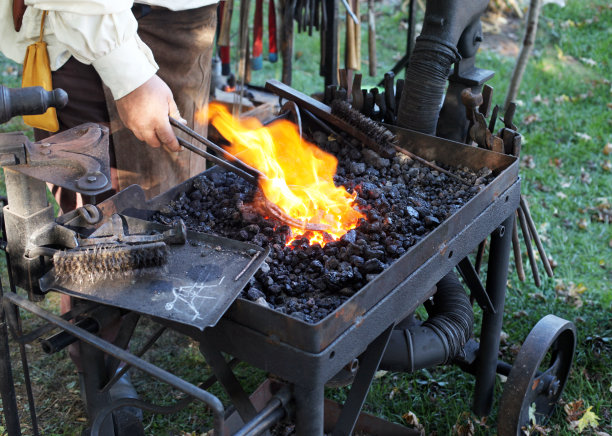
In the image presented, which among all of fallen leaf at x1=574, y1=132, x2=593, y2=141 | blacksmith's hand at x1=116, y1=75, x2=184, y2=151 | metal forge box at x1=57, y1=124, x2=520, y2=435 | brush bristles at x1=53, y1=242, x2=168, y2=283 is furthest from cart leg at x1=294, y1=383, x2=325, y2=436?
fallen leaf at x1=574, y1=132, x2=593, y2=141

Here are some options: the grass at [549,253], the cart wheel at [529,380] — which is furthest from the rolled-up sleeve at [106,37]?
the cart wheel at [529,380]

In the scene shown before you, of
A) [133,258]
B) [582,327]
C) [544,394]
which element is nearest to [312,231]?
[133,258]

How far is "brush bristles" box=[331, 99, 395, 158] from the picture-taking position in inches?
95.5

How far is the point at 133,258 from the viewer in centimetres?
154

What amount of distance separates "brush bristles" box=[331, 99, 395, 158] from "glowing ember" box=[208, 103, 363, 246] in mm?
173

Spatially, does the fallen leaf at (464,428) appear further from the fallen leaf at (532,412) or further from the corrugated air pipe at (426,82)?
the corrugated air pipe at (426,82)

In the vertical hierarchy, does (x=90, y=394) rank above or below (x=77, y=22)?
below

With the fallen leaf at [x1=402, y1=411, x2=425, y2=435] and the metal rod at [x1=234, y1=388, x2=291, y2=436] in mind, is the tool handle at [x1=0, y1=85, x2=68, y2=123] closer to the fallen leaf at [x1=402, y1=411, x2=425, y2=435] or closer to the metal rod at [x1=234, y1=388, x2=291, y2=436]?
the metal rod at [x1=234, y1=388, x2=291, y2=436]

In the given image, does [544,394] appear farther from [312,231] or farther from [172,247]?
[172,247]

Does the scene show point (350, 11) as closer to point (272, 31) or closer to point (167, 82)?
point (272, 31)

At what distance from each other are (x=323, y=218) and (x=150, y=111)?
64 cm

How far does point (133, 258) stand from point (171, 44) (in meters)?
1.29

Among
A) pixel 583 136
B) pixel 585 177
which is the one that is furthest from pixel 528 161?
pixel 583 136

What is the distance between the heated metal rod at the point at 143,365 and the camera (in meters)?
1.33
